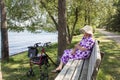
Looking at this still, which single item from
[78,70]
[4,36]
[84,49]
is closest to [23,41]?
[4,36]

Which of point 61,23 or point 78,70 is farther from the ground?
point 61,23

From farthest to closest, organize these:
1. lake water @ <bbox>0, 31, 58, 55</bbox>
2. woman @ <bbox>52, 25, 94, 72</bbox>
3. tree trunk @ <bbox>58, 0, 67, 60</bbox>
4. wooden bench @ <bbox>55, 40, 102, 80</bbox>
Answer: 1. lake water @ <bbox>0, 31, 58, 55</bbox>
2. tree trunk @ <bbox>58, 0, 67, 60</bbox>
3. woman @ <bbox>52, 25, 94, 72</bbox>
4. wooden bench @ <bbox>55, 40, 102, 80</bbox>

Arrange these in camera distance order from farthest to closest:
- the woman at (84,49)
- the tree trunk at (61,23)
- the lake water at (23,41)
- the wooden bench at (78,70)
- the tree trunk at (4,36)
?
the lake water at (23,41) → the tree trunk at (4,36) → the tree trunk at (61,23) → the woman at (84,49) → the wooden bench at (78,70)

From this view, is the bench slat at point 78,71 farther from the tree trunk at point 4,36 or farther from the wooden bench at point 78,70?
the tree trunk at point 4,36

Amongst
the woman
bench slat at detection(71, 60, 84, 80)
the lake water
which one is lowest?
the lake water

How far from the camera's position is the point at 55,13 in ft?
77.6

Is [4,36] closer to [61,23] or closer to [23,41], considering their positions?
[61,23]

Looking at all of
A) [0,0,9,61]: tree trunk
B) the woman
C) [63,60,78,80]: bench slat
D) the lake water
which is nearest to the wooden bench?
[63,60,78,80]: bench slat

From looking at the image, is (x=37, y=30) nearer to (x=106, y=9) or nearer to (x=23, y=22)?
(x=23, y=22)

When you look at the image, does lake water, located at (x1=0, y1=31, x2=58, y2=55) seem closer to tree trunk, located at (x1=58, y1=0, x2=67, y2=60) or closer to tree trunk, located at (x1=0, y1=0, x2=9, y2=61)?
tree trunk, located at (x1=0, y1=0, x2=9, y2=61)

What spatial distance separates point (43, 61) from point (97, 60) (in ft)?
16.0

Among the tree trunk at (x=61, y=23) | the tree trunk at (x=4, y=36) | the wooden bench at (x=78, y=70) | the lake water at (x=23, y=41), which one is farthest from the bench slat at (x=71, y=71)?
the lake water at (x=23, y=41)

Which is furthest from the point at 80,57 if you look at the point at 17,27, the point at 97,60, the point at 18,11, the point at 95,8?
the point at 17,27

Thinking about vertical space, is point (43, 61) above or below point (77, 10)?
below
